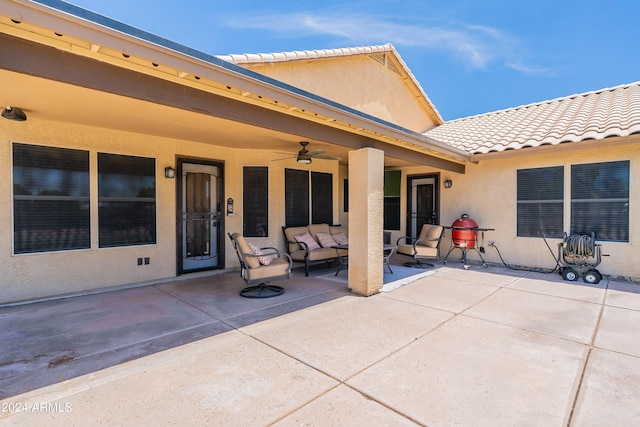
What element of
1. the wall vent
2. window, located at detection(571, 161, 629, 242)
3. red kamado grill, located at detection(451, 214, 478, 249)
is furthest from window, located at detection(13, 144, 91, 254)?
window, located at detection(571, 161, 629, 242)

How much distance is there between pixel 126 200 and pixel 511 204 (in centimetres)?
836

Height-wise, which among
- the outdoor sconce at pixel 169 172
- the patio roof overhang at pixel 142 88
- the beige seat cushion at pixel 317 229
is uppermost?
the patio roof overhang at pixel 142 88

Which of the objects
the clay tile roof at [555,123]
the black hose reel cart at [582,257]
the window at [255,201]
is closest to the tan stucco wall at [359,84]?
the clay tile roof at [555,123]

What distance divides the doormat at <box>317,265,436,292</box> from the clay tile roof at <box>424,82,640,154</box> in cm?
315

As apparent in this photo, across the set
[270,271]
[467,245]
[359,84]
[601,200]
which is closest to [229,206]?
[270,271]

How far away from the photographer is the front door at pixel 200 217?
660 cm

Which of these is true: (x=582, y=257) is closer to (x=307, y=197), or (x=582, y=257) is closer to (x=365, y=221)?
(x=365, y=221)

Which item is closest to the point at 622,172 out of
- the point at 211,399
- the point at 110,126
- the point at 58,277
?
the point at 211,399

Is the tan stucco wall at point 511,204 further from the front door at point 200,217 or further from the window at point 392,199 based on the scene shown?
the front door at point 200,217

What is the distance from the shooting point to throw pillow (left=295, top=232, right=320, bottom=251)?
23.2ft

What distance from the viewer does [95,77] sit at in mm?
2506

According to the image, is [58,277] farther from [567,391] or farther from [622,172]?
[622,172]

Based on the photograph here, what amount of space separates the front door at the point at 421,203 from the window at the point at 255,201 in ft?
15.0

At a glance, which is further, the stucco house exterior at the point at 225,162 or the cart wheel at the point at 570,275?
the cart wheel at the point at 570,275
